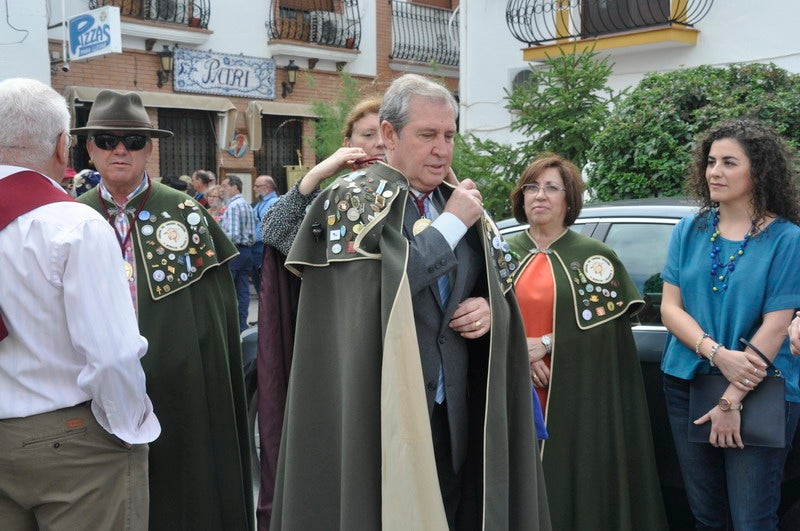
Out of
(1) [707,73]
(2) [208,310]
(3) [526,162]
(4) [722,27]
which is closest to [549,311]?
(2) [208,310]

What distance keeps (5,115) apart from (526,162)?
6.27m

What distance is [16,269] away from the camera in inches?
112

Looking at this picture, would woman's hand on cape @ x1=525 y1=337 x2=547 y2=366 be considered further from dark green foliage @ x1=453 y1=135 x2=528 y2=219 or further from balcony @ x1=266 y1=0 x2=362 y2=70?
balcony @ x1=266 y1=0 x2=362 y2=70

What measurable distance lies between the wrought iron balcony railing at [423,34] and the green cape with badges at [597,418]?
17.3 meters

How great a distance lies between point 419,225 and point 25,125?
1.31 meters

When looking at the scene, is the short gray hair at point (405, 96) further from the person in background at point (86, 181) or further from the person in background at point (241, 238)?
the person in background at point (241, 238)

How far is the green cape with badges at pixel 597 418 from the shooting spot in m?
4.35

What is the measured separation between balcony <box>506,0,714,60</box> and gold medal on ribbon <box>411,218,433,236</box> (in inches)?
333

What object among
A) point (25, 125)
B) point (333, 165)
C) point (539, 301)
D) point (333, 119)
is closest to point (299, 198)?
point (333, 165)

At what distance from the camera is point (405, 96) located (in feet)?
10.5

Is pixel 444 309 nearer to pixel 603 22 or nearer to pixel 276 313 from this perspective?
pixel 276 313

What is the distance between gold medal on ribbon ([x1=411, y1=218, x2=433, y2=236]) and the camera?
3.24 m

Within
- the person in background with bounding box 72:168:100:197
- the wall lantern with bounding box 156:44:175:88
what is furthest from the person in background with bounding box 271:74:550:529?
the wall lantern with bounding box 156:44:175:88

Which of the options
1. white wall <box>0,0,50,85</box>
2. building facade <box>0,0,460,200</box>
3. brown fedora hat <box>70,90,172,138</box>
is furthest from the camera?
building facade <box>0,0,460,200</box>
